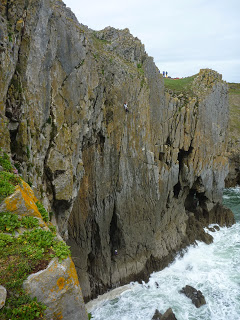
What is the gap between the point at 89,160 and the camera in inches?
867

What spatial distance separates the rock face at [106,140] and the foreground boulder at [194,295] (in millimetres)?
4155

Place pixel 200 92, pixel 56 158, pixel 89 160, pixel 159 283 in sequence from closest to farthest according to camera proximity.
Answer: pixel 56 158 → pixel 89 160 → pixel 159 283 → pixel 200 92

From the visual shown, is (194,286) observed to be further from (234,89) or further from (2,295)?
(234,89)

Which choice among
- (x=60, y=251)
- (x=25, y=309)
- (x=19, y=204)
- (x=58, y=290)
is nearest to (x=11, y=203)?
(x=19, y=204)

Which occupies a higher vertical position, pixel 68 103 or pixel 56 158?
pixel 68 103

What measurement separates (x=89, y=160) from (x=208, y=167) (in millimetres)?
21754

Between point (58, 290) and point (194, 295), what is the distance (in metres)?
21.9

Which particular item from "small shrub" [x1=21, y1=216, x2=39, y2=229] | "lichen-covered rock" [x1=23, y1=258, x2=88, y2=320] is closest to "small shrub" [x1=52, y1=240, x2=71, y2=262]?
"lichen-covered rock" [x1=23, y1=258, x2=88, y2=320]

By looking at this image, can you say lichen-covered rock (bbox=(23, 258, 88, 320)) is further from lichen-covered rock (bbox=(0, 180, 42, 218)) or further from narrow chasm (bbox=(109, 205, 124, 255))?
narrow chasm (bbox=(109, 205, 124, 255))

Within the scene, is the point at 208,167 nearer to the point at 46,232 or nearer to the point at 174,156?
the point at 174,156

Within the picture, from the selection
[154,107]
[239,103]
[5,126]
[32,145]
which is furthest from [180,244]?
[239,103]

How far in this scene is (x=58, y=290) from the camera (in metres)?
5.65

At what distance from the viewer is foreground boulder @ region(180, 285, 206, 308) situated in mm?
22469

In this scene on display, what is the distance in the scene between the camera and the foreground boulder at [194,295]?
22.5m
